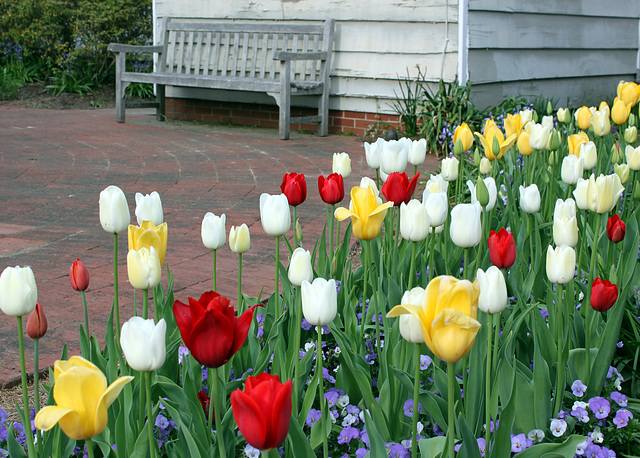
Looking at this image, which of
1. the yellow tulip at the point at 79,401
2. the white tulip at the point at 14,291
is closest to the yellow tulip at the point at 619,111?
the white tulip at the point at 14,291

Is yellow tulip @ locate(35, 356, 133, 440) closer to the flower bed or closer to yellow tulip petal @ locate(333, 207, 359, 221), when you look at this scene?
the flower bed

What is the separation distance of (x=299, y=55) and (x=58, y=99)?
5.64 meters

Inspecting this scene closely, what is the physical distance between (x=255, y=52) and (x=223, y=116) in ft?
3.80

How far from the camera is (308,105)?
826 centimetres

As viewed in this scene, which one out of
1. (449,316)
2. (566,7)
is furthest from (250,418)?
(566,7)

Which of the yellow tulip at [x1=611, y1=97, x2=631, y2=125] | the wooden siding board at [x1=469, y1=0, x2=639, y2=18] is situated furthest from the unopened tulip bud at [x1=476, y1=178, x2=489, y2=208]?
the wooden siding board at [x1=469, y1=0, x2=639, y2=18]

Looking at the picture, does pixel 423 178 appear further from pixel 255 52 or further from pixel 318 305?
pixel 318 305

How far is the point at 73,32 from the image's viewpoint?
12.2 metres

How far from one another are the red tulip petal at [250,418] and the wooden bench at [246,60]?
6.56 meters

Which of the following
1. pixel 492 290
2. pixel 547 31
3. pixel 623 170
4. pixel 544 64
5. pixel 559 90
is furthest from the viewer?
pixel 559 90

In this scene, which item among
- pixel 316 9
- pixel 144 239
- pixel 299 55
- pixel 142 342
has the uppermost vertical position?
pixel 316 9

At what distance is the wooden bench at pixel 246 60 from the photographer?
7676mm

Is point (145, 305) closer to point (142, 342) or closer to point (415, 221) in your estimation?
point (142, 342)

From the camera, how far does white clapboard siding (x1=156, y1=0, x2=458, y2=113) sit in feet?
23.4
